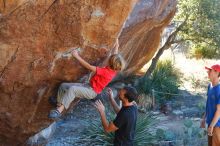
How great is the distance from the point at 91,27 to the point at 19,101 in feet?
5.47

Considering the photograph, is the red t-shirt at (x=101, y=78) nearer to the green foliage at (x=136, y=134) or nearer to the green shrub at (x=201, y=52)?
the green foliage at (x=136, y=134)

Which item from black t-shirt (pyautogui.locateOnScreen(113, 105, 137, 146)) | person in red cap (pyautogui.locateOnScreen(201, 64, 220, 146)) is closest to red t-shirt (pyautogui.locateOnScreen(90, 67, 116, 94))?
black t-shirt (pyautogui.locateOnScreen(113, 105, 137, 146))

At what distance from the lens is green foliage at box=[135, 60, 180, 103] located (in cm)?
1429

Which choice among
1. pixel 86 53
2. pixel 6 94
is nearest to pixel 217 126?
pixel 86 53

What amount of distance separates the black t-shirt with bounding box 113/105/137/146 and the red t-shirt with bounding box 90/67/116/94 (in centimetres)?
73

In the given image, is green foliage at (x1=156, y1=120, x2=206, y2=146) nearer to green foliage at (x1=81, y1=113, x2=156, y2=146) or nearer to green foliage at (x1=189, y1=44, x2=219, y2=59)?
green foliage at (x1=81, y1=113, x2=156, y2=146)

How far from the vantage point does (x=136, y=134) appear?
9.46m

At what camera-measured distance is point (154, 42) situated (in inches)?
547

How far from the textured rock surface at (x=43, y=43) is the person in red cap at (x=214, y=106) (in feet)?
4.85

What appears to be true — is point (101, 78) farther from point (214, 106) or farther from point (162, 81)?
point (162, 81)

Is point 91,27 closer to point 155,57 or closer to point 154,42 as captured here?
point 154,42

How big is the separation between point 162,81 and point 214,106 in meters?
8.52

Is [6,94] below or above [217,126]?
above

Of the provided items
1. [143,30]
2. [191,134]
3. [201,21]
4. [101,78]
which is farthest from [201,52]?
[101,78]
